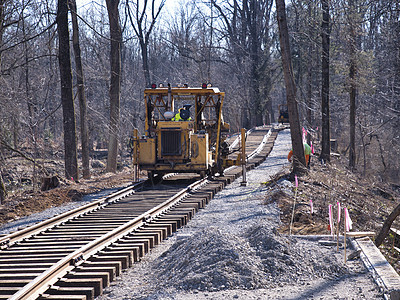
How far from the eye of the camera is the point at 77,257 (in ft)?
23.9

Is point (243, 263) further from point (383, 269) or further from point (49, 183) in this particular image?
point (49, 183)

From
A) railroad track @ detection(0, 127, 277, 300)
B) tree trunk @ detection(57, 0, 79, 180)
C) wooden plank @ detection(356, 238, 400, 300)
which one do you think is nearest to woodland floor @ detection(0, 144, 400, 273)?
wooden plank @ detection(356, 238, 400, 300)

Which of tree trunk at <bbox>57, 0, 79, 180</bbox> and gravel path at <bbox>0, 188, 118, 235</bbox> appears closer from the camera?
gravel path at <bbox>0, 188, 118, 235</bbox>

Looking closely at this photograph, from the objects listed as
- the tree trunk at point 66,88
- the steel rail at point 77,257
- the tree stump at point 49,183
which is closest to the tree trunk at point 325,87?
the tree trunk at point 66,88

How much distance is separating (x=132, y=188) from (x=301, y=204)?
5524mm

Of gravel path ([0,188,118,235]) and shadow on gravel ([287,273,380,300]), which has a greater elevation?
shadow on gravel ([287,273,380,300])

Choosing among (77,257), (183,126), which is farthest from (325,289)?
(183,126)

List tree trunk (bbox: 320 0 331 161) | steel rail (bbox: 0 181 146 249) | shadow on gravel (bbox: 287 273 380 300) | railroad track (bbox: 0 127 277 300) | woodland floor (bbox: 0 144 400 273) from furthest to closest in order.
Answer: tree trunk (bbox: 320 0 331 161)
woodland floor (bbox: 0 144 400 273)
steel rail (bbox: 0 181 146 249)
railroad track (bbox: 0 127 277 300)
shadow on gravel (bbox: 287 273 380 300)

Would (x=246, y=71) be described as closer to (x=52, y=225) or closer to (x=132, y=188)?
(x=132, y=188)

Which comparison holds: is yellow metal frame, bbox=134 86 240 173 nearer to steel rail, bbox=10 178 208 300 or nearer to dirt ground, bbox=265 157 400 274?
dirt ground, bbox=265 157 400 274

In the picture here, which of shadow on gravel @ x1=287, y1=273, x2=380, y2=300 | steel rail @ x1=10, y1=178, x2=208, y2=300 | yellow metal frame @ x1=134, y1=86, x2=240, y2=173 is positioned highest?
yellow metal frame @ x1=134, y1=86, x2=240, y2=173

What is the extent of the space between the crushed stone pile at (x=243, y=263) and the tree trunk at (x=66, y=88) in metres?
14.2

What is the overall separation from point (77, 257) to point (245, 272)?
2521 mm

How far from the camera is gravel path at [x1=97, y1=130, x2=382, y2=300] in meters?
5.90
